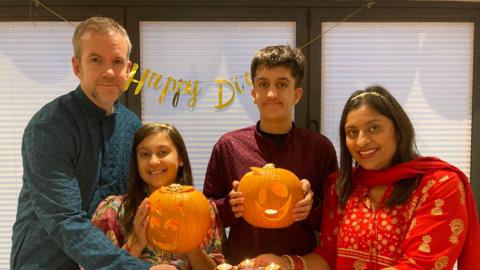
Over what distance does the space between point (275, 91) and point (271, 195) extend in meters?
0.51

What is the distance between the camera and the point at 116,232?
156 cm

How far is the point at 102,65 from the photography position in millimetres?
1529

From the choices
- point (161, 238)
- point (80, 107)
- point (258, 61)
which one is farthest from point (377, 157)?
point (80, 107)

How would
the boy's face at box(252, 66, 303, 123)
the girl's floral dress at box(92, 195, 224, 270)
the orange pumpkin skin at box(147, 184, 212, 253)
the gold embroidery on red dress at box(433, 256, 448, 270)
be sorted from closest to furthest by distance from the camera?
1. the gold embroidery on red dress at box(433, 256, 448, 270)
2. the orange pumpkin skin at box(147, 184, 212, 253)
3. the girl's floral dress at box(92, 195, 224, 270)
4. the boy's face at box(252, 66, 303, 123)

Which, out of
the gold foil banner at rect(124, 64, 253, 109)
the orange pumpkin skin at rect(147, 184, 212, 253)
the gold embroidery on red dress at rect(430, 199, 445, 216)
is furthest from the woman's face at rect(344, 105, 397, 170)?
the gold foil banner at rect(124, 64, 253, 109)

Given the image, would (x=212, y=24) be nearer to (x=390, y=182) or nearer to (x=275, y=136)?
(x=275, y=136)

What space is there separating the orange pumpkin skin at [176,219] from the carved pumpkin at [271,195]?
204 mm

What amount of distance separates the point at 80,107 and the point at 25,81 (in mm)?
1708

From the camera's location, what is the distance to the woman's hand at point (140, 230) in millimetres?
1435

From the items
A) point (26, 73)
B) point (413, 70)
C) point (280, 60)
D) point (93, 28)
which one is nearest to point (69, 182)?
point (93, 28)

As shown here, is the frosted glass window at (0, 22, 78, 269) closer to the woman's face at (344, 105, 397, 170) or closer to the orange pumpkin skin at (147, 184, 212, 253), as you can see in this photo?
the orange pumpkin skin at (147, 184, 212, 253)

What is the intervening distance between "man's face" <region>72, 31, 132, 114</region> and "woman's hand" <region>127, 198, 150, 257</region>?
48 cm

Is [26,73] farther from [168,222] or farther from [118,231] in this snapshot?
[168,222]

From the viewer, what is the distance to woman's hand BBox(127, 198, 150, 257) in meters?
1.43
